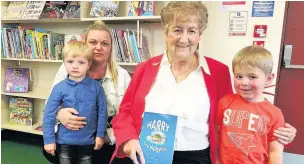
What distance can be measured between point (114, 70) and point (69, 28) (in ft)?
4.51

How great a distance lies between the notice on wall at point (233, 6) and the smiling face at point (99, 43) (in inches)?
37.2

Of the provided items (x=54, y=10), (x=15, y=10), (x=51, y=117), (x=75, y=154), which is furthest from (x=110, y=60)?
(x=15, y=10)

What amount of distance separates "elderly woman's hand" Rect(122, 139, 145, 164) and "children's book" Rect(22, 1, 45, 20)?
1.97 metres

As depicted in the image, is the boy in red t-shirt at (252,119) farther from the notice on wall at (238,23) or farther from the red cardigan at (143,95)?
the notice on wall at (238,23)

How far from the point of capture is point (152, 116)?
1.15 m

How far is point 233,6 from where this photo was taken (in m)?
1.89

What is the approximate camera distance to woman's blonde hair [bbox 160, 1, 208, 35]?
3.63 feet

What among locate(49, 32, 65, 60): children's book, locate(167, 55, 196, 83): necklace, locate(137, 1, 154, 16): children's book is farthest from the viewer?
locate(49, 32, 65, 60): children's book

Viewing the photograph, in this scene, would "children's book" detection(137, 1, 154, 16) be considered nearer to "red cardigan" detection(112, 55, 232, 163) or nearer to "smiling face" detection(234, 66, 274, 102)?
"red cardigan" detection(112, 55, 232, 163)

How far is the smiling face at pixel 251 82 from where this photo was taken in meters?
1.01

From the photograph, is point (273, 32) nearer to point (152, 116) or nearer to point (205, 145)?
point (205, 145)

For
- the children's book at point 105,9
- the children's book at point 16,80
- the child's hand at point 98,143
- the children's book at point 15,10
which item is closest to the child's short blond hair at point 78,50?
the child's hand at point 98,143

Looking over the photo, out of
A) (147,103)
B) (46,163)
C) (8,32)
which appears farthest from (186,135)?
(8,32)

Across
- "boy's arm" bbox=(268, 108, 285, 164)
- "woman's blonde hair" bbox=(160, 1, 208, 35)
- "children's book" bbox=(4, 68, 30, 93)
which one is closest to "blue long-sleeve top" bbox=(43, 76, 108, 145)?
"woman's blonde hair" bbox=(160, 1, 208, 35)
